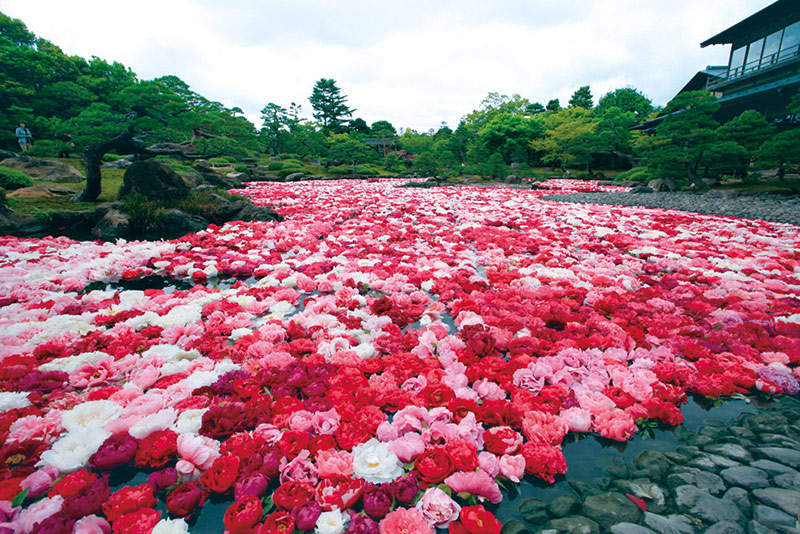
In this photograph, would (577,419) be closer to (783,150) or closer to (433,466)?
(433,466)

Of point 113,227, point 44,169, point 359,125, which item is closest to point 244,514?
point 113,227

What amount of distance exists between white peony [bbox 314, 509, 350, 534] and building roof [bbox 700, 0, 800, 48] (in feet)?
102

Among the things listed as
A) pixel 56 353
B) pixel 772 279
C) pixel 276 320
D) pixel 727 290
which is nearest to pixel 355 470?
pixel 276 320

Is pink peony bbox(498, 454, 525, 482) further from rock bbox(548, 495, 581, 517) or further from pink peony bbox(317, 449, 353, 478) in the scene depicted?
pink peony bbox(317, 449, 353, 478)

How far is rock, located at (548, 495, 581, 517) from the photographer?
156 centimetres

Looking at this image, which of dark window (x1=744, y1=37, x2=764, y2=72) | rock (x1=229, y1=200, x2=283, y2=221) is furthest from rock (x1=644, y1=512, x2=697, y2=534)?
dark window (x1=744, y1=37, x2=764, y2=72)

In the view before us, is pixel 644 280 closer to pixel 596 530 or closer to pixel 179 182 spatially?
pixel 596 530

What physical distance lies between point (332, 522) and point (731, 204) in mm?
15040

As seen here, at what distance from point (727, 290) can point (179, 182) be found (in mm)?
11262

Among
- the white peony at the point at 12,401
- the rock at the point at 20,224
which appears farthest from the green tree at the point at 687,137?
the rock at the point at 20,224

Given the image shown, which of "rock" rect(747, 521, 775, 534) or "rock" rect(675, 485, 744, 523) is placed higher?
"rock" rect(747, 521, 775, 534)

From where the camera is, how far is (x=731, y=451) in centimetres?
185

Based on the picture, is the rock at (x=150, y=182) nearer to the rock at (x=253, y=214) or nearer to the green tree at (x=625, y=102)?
the rock at (x=253, y=214)

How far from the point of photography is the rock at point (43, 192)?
959 centimetres
